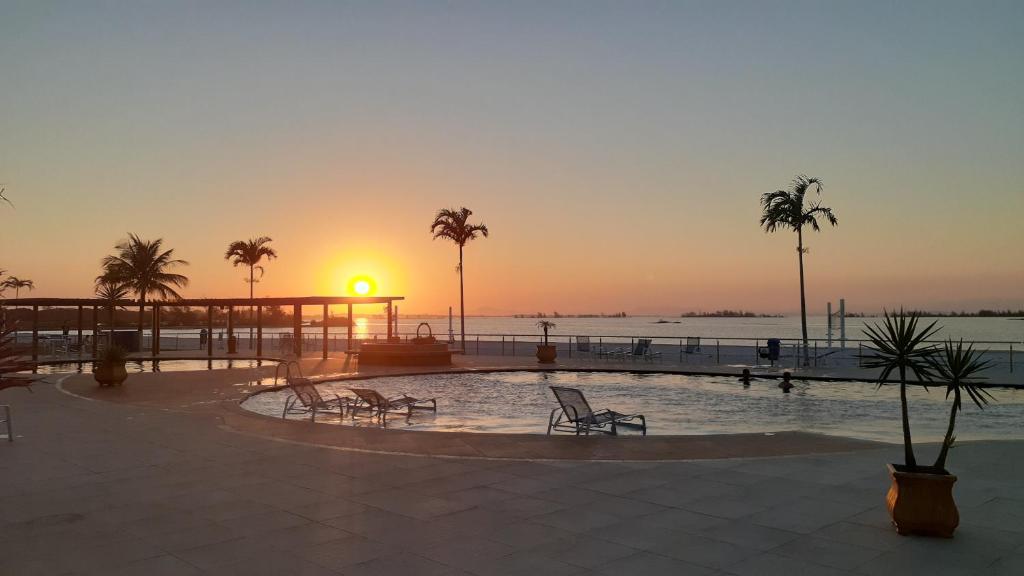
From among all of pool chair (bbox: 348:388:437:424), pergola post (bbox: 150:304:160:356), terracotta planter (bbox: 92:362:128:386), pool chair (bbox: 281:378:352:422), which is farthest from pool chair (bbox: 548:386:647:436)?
pergola post (bbox: 150:304:160:356)

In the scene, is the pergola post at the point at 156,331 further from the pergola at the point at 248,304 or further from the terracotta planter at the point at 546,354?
the terracotta planter at the point at 546,354

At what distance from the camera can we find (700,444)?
8.20 m

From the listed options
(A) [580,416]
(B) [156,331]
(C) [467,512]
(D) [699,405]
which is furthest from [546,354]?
(B) [156,331]

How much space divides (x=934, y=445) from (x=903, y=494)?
14.1ft

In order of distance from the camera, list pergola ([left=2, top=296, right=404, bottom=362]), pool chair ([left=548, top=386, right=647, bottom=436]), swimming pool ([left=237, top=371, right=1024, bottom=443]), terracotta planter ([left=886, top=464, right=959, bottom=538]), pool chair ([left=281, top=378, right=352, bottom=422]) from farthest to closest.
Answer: pergola ([left=2, top=296, right=404, bottom=362])
pool chair ([left=281, top=378, right=352, bottom=422])
swimming pool ([left=237, top=371, right=1024, bottom=443])
pool chair ([left=548, top=386, right=647, bottom=436])
terracotta planter ([left=886, top=464, right=959, bottom=538])

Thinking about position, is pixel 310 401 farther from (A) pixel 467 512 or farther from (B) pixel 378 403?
(A) pixel 467 512


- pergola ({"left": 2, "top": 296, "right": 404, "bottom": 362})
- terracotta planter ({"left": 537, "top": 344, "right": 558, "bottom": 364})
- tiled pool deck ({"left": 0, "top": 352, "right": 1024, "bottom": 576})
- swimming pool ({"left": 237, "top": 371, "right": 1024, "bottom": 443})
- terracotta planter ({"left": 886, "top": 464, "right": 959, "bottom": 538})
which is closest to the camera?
tiled pool deck ({"left": 0, "top": 352, "right": 1024, "bottom": 576})

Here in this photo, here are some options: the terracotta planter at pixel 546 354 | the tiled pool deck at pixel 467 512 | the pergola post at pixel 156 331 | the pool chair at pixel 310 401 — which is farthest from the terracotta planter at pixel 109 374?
the pergola post at pixel 156 331

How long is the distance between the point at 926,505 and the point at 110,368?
15.7 metres

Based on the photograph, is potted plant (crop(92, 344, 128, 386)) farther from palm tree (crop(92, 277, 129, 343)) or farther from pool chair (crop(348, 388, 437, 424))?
palm tree (crop(92, 277, 129, 343))

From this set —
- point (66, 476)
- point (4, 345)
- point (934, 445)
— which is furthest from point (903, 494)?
point (66, 476)

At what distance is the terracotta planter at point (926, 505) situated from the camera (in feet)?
15.5

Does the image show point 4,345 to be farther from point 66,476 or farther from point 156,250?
point 156,250

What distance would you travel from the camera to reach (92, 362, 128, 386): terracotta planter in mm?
15422
